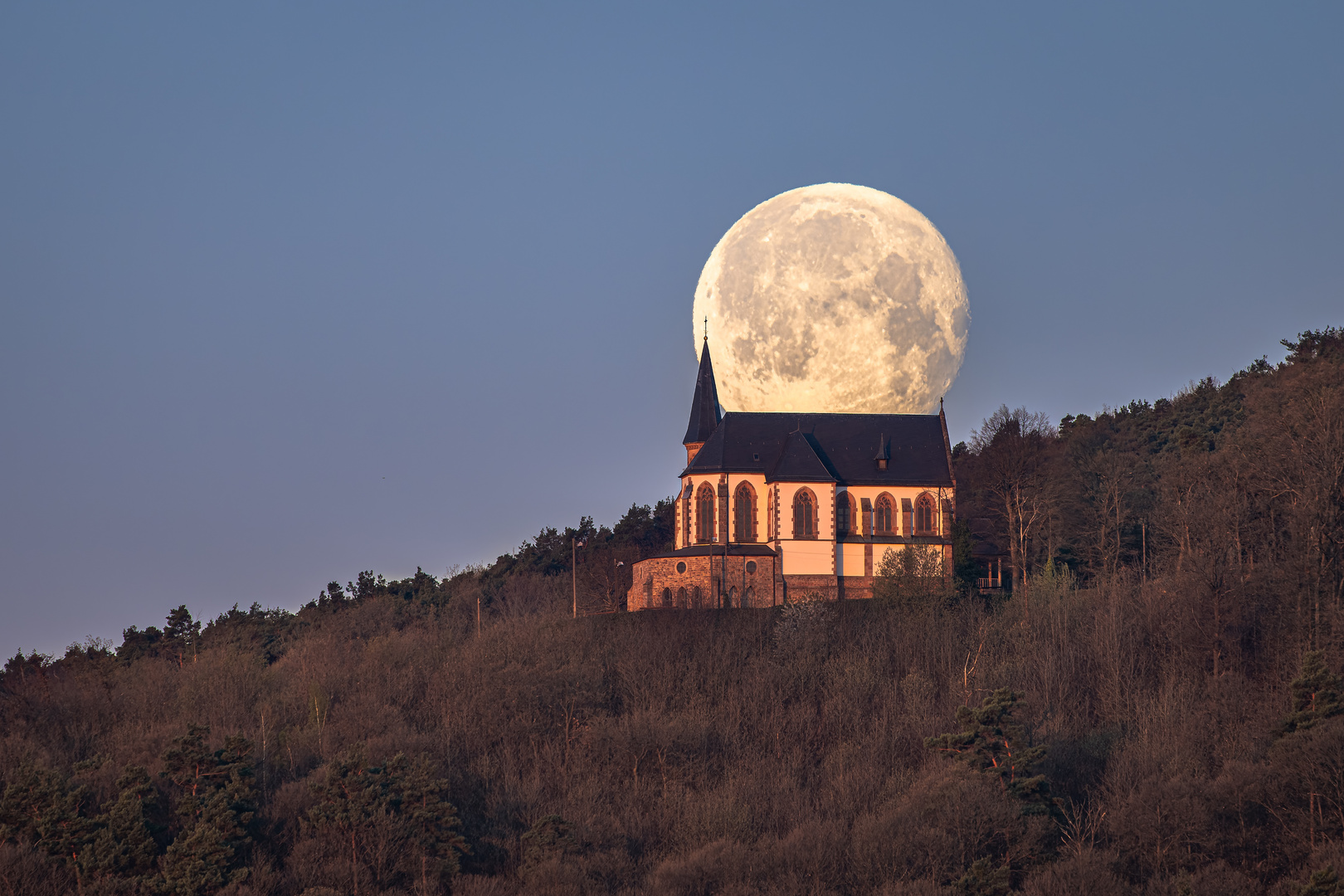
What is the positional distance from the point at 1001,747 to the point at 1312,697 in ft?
34.7

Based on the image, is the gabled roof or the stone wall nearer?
the stone wall

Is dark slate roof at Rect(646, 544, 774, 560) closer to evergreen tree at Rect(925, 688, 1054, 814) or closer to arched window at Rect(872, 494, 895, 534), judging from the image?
arched window at Rect(872, 494, 895, 534)

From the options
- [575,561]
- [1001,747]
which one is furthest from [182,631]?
[1001,747]

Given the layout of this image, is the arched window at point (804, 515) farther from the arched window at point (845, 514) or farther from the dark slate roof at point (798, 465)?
the arched window at point (845, 514)

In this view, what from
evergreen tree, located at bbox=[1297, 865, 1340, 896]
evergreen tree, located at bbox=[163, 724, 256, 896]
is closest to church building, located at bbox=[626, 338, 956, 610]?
evergreen tree, located at bbox=[163, 724, 256, 896]

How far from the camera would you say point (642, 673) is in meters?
64.0

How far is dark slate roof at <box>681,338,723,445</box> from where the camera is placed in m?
89.1

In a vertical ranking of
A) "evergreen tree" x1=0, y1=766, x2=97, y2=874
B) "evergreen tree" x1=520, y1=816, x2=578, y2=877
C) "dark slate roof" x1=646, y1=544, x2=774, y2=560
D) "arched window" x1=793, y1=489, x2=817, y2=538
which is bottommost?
"evergreen tree" x1=520, y1=816, x2=578, y2=877

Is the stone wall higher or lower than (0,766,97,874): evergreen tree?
higher

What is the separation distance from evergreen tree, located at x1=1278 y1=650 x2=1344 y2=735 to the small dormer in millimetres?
33359

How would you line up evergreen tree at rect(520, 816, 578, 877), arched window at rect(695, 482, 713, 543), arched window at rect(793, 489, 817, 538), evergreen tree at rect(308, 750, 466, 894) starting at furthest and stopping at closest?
1. arched window at rect(695, 482, 713, 543)
2. arched window at rect(793, 489, 817, 538)
3. evergreen tree at rect(520, 816, 578, 877)
4. evergreen tree at rect(308, 750, 466, 894)

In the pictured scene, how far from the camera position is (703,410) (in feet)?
295

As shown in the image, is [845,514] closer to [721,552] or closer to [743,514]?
[743,514]

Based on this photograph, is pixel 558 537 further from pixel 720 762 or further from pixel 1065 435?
pixel 720 762
